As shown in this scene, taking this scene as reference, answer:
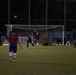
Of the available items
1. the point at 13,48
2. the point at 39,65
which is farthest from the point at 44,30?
the point at 39,65

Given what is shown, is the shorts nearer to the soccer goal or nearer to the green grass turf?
the green grass turf

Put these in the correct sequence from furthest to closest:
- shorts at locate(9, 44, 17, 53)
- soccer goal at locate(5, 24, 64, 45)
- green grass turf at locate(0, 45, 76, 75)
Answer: soccer goal at locate(5, 24, 64, 45) → shorts at locate(9, 44, 17, 53) → green grass turf at locate(0, 45, 76, 75)

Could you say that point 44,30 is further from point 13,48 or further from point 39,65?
point 39,65

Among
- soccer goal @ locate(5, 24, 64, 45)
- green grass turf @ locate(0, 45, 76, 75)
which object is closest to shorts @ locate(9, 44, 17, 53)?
green grass turf @ locate(0, 45, 76, 75)

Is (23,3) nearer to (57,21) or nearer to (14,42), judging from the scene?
(57,21)

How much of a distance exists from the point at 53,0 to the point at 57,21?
→ 353 cm

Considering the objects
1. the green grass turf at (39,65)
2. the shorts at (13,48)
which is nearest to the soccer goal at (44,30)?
the green grass turf at (39,65)

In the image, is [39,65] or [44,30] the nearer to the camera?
[39,65]

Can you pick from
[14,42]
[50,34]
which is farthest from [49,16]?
[14,42]

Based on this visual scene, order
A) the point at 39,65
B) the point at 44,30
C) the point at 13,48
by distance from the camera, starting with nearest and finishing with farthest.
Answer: the point at 39,65 < the point at 13,48 < the point at 44,30

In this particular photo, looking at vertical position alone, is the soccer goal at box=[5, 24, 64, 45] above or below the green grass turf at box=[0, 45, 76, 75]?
above

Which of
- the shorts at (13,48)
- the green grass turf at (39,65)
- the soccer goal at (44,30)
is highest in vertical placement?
the soccer goal at (44,30)

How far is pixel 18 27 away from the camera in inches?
2122

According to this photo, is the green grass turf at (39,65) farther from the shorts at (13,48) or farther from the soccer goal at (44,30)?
the soccer goal at (44,30)
